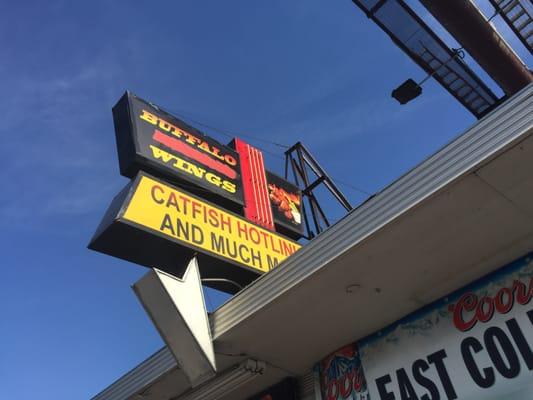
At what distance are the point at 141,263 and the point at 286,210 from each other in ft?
12.0

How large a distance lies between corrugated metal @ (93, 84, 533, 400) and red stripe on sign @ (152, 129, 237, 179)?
10.1 feet

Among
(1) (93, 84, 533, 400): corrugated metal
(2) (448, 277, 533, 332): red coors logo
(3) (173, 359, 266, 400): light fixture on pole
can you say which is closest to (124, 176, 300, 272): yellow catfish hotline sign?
(1) (93, 84, 533, 400): corrugated metal

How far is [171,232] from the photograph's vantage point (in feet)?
22.2

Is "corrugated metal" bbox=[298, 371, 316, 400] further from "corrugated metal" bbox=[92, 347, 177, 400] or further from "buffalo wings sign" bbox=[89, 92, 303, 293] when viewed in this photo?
"corrugated metal" bbox=[92, 347, 177, 400]

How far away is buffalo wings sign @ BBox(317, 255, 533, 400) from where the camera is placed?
16.2 feet

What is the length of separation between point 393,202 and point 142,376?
4.34 meters

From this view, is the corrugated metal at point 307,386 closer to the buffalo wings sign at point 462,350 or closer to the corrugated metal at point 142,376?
the buffalo wings sign at point 462,350

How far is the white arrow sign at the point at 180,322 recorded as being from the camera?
19.0 feet

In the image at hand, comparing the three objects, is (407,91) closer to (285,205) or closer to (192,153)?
(285,205)

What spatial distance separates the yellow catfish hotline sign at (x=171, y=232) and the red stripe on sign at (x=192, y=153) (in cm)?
108

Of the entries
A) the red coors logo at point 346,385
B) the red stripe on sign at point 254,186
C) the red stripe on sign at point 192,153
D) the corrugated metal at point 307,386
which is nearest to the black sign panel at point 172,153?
the red stripe on sign at point 192,153

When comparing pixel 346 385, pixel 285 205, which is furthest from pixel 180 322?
pixel 285 205

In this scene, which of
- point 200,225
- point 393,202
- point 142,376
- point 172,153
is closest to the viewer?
point 393,202

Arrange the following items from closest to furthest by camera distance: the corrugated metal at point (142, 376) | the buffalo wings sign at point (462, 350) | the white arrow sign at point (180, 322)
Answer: the buffalo wings sign at point (462, 350)
the white arrow sign at point (180, 322)
the corrugated metal at point (142, 376)
